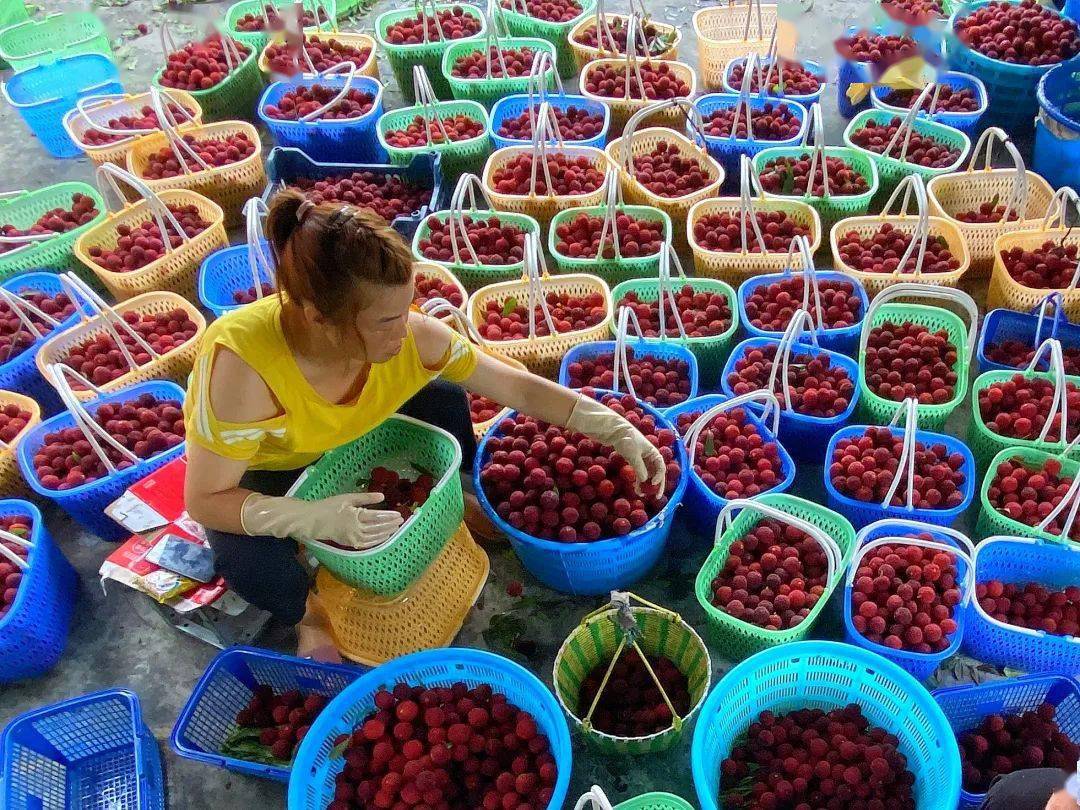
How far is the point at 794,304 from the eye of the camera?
2.54 meters

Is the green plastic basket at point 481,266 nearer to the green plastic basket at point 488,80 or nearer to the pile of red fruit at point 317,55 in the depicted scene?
the green plastic basket at point 488,80

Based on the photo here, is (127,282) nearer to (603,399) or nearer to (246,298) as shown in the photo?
(246,298)

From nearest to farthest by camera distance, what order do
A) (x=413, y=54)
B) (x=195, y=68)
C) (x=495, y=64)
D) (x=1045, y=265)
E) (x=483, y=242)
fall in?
(x=1045, y=265) < (x=483, y=242) < (x=495, y=64) < (x=195, y=68) < (x=413, y=54)

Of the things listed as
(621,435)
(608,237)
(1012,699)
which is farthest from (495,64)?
(1012,699)

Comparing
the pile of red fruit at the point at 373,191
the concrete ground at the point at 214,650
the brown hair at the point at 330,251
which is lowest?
the concrete ground at the point at 214,650

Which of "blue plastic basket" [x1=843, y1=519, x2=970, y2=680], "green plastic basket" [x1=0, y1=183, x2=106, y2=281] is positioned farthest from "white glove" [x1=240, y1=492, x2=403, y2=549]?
"green plastic basket" [x1=0, y1=183, x2=106, y2=281]

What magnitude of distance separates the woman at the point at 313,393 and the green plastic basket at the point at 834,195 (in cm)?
147

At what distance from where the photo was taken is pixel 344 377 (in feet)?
5.61

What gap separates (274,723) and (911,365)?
76.1 inches

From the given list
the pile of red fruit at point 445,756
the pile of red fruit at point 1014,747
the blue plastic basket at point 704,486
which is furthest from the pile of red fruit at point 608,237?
the pile of red fruit at point 1014,747

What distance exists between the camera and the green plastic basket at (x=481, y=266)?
2.75 m

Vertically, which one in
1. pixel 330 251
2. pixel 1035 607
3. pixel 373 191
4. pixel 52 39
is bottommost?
pixel 1035 607

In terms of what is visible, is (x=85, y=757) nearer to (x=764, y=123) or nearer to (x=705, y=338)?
(x=705, y=338)

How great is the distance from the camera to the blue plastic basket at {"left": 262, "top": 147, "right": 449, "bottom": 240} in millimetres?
3162
